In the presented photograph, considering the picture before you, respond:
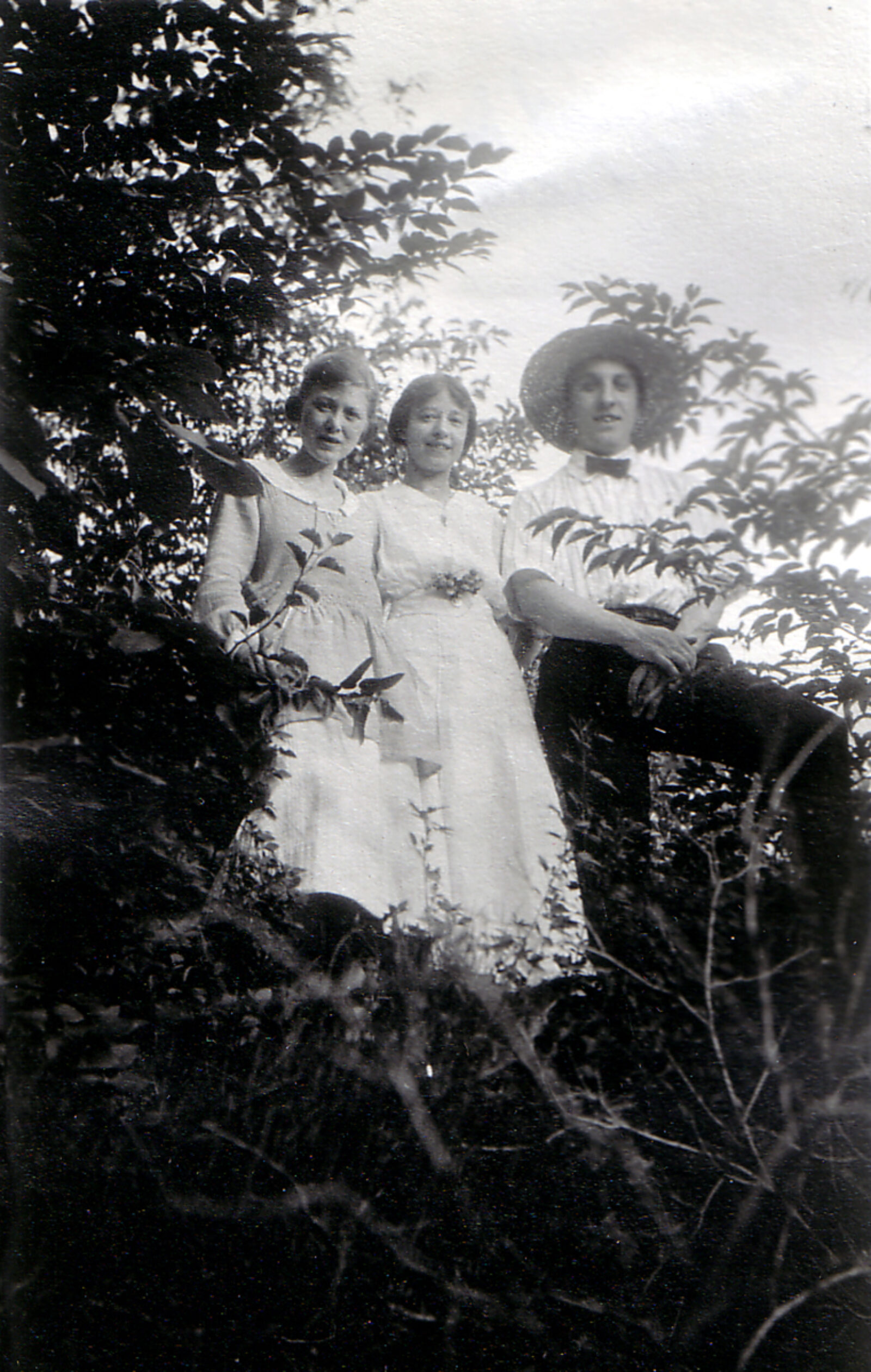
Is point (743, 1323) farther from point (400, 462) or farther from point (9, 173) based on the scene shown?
point (9, 173)

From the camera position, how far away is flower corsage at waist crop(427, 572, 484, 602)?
1.36 meters

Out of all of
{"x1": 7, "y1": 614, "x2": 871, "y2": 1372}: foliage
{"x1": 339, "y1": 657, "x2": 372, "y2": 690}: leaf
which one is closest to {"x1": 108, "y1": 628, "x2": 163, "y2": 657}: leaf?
{"x1": 7, "y1": 614, "x2": 871, "y2": 1372}: foliage

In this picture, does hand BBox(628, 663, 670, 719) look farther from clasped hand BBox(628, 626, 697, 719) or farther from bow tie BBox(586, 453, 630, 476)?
bow tie BBox(586, 453, 630, 476)

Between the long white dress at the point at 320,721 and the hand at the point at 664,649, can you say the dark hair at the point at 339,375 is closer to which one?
the long white dress at the point at 320,721

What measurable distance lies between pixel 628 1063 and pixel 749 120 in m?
1.27

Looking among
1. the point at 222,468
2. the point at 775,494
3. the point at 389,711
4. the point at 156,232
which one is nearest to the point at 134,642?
the point at 222,468

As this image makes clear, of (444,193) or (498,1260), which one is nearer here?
(498,1260)

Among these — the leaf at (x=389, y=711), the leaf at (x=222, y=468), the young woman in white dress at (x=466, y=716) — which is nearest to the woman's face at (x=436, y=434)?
the young woman in white dress at (x=466, y=716)

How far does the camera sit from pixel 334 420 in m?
1.39

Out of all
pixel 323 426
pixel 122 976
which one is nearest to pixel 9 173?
pixel 323 426

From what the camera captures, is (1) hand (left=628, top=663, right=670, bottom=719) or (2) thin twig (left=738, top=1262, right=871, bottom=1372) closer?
(2) thin twig (left=738, top=1262, right=871, bottom=1372)

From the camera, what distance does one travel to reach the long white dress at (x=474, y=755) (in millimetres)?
1256

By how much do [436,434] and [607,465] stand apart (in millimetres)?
247

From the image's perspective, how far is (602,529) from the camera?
1.32 meters
